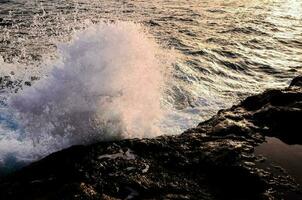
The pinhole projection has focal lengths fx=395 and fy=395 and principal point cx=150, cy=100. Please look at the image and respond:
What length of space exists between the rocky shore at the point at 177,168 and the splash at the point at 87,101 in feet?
2.32

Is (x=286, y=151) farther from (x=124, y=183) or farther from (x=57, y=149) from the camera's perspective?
(x=57, y=149)

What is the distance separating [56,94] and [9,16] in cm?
1548

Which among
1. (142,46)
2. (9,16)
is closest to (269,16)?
(9,16)

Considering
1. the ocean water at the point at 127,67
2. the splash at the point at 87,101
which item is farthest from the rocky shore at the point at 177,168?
the ocean water at the point at 127,67

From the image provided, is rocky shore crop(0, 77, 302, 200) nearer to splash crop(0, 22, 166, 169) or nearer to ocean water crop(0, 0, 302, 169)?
splash crop(0, 22, 166, 169)

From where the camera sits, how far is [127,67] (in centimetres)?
781

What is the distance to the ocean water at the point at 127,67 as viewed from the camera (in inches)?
273

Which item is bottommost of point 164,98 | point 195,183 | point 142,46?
point 164,98

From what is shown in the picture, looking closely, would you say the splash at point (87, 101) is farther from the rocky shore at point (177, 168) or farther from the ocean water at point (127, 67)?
the rocky shore at point (177, 168)

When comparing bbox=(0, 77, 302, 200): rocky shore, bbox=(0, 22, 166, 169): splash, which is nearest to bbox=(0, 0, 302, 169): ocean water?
bbox=(0, 22, 166, 169): splash

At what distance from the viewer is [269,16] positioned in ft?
75.9

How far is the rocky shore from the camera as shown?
4809mm

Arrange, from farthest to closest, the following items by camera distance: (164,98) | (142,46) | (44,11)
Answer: (44,11), (164,98), (142,46)

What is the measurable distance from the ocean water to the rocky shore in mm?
929
